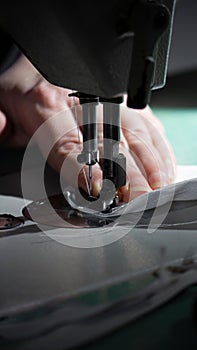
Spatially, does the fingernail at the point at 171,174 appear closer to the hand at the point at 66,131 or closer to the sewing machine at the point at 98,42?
the hand at the point at 66,131

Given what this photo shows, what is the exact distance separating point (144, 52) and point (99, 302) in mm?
254

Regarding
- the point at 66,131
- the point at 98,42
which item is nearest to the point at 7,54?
the point at 66,131

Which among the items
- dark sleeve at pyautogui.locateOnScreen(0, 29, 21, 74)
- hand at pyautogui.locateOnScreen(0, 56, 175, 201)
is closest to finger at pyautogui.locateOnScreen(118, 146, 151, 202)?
hand at pyautogui.locateOnScreen(0, 56, 175, 201)

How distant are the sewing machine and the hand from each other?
0.64 ft

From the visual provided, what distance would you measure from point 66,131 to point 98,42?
1.23 ft

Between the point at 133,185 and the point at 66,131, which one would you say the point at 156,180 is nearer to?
the point at 133,185

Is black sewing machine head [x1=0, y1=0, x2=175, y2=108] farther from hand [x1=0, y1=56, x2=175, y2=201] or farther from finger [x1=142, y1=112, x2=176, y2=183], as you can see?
finger [x1=142, y1=112, x2=176, y2=183]

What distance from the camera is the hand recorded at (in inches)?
33.1

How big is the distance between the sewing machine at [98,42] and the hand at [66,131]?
7.6 inches

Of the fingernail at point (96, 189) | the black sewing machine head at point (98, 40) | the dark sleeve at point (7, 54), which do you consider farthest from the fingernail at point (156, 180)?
the dark sleeve at point (7, 54)

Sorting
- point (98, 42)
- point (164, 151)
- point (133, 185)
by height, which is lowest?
point (164, 151)

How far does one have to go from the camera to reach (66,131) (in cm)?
92

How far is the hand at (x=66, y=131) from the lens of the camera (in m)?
0.84

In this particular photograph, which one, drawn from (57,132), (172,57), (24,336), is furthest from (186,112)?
(24,336)
